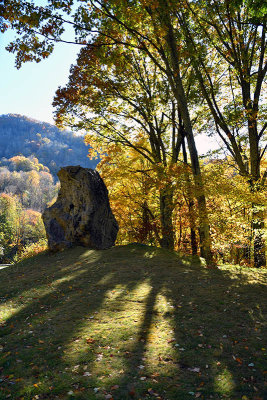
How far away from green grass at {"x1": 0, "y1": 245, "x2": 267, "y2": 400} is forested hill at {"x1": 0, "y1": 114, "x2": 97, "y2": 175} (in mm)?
131517

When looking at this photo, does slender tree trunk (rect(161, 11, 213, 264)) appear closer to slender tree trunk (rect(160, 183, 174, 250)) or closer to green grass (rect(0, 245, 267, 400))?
green grass (rect(0, 245, 267, 400))

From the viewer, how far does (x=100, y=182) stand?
12906 mm

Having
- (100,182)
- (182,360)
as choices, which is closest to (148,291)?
(182,360)

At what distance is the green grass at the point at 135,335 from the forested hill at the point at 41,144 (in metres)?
132

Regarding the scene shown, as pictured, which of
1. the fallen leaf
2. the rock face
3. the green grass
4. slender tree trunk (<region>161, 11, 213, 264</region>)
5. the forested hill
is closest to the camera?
the green grass

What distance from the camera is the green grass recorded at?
134 inches

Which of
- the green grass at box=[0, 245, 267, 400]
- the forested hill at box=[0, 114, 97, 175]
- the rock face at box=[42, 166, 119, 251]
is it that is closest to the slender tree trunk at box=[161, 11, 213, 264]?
the green grass at box=[0, 245, 267, 400]

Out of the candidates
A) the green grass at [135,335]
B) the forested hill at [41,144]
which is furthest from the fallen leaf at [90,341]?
the forested hill at [41,144]

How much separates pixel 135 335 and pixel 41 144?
178 meters

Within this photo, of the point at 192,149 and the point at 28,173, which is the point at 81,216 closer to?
the point at 192,149

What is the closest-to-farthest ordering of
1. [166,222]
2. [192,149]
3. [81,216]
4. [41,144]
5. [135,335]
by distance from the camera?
1. [135,335]
2. [192,149]
3. [81,216]
4. [166,222]
5. [41,144]

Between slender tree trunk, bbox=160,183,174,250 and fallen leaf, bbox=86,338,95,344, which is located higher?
slender tree trunk, bbox=160,183,174,250

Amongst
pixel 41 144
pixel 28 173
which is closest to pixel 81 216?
pixel 28 173

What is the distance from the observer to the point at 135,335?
15.4 feet
